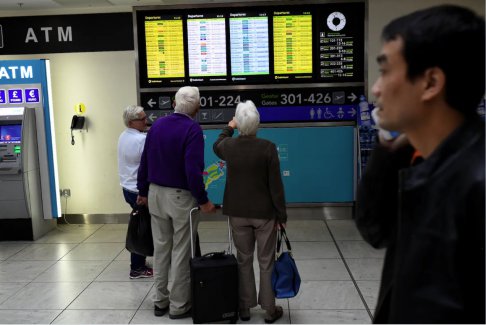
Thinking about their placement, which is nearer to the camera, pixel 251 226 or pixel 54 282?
pixel 251 226

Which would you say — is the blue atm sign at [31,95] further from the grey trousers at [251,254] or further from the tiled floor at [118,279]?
the grey trousers at [251,254]

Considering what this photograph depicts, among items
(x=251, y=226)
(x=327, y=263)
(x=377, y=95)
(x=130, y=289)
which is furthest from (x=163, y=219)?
(x=377, y=95)

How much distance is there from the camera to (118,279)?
13.7ft

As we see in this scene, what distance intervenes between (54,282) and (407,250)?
392 centimetres

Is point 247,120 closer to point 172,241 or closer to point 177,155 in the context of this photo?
point 177,155

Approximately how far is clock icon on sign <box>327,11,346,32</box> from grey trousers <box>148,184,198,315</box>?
3.35 metres

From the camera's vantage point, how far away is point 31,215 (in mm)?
5484

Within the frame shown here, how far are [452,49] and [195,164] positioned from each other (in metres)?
2.45

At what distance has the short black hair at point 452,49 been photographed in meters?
0.80

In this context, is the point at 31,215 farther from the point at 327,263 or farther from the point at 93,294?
the point at 327,263

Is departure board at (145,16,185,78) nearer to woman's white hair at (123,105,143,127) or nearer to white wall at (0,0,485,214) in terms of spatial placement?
white wall at (0,0,485,214)

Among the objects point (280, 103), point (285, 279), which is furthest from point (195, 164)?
point (280, 103)

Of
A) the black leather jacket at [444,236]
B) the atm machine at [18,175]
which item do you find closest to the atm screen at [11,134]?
the atm machine at [18,175]

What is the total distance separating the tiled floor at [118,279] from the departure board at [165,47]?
2.00 metres
